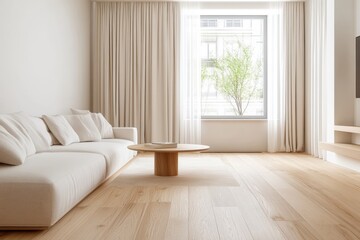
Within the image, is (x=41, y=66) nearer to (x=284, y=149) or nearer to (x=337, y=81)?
(x=337, y=81)

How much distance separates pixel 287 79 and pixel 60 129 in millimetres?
4202

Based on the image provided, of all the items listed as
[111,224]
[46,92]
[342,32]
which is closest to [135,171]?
[46,92]

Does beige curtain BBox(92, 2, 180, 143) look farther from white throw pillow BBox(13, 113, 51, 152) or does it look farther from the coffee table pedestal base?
white throw pillow BBox(13, 113, 51, 152)

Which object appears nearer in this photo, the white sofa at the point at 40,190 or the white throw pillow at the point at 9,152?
the white sofa at the point at 40,190

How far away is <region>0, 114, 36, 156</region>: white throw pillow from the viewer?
321 centimetres

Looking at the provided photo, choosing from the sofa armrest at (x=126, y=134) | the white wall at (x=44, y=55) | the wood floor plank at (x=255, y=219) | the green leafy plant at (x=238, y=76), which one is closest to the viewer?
the wood floor plank at (x=255, y=219)

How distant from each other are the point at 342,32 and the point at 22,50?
4.09m

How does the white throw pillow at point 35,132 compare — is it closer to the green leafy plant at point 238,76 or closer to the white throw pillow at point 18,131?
the white throw pillow at point 18,131

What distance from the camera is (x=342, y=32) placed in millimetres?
5344

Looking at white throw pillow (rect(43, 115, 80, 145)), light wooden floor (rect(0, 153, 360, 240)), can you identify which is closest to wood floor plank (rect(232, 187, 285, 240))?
light wooden floor (rect(0, 153, 360, 240))

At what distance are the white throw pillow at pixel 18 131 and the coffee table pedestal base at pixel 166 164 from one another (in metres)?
1.42

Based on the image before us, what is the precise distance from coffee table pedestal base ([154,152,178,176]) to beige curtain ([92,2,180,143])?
2546mm

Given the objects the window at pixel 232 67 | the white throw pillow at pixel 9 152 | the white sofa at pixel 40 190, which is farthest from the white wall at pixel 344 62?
the white throw pillow at pixel 9 152

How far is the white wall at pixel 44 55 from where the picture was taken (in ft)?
13.1
